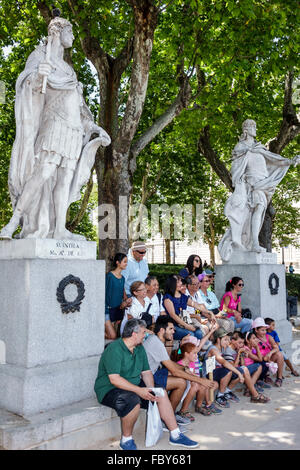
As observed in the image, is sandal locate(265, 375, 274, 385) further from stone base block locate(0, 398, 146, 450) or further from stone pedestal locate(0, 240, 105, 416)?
stone pedestal locate(0, 240, 105, 416)

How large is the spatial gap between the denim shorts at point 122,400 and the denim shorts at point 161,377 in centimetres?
67

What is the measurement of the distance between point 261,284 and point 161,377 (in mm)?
4251

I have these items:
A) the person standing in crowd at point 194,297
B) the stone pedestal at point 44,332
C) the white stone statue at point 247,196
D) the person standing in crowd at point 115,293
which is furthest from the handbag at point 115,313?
the white stone statue at point 247,196

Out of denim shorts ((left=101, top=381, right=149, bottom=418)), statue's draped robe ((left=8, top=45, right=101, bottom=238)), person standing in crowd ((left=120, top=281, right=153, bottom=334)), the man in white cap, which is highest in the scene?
statue's draped robe ((left=8, top=45, right=101, bottom=238))

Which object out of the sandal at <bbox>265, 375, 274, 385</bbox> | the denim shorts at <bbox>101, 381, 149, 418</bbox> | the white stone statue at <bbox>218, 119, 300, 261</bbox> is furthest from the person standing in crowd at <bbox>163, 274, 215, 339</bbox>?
the white stone statue at <bbox>218, 119, 300, 261</bbox>

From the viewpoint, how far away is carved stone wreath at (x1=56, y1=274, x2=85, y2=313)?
4.94 metres

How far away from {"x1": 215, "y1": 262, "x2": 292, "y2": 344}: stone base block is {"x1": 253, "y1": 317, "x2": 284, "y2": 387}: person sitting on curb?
4.80 ft

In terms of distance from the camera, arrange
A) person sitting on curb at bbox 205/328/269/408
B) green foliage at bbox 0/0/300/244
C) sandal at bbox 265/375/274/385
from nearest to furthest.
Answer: person sitting on curb at bbox 205/328/269/408
sandal at bbox 265/375/274/385
green foliage at bbox 0/0/300/244

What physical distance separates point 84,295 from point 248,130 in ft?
19.4

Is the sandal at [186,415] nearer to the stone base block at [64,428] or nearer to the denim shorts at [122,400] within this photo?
the stone base block at [64,428]

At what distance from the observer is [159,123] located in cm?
1124
